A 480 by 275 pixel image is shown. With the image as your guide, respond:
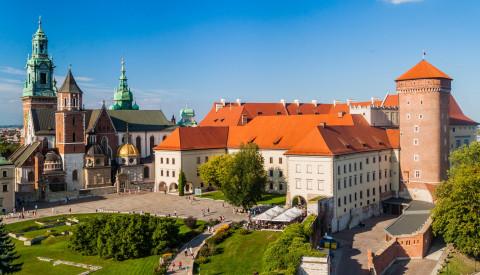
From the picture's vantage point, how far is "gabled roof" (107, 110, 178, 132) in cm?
9244

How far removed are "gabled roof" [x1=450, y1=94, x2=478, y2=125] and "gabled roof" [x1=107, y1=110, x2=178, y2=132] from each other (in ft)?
186

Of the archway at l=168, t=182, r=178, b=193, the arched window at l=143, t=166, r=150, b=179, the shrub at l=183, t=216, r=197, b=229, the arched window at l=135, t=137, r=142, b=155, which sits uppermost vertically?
the arched window at l=135, t=137, r=142, b=155

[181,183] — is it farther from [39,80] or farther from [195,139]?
[39,80]

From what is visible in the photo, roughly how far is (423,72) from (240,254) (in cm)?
4071

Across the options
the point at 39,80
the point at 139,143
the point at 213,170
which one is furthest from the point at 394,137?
the point at 39,80

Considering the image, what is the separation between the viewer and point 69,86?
7831 centimetres

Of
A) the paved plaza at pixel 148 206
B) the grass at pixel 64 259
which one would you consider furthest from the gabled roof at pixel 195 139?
the grass at pixel 64 259

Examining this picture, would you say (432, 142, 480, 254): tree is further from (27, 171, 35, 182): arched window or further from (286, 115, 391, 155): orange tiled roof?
(27, 171, 35, 182): arched window

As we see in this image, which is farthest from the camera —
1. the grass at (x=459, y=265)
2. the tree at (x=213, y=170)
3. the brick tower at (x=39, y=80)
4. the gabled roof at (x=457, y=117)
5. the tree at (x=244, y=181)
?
the brick tower at (x=39, y=80)

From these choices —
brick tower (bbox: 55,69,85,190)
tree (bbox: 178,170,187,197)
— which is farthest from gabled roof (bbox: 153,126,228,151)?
brick tower (bbox: 55,69,85,190)

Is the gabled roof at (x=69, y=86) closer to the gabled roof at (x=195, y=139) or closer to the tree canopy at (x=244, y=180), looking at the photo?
the gabled roof at (x=195, y=139)

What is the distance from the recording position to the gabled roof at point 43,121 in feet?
267

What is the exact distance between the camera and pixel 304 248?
3866 cm

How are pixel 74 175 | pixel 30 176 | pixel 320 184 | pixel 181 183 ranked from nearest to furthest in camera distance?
pixel 320 184, pixel 181 183, pixel 30 176, pixel 74 175
